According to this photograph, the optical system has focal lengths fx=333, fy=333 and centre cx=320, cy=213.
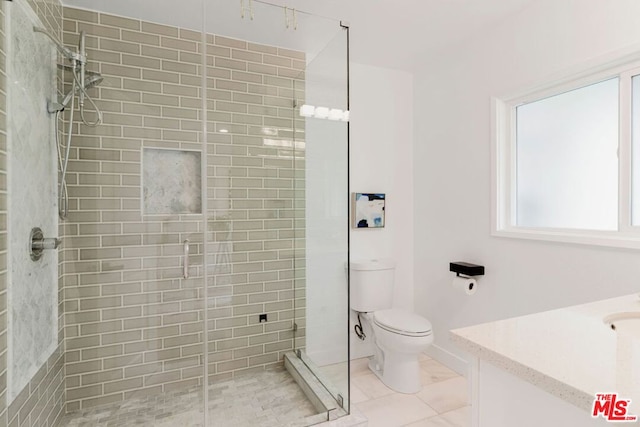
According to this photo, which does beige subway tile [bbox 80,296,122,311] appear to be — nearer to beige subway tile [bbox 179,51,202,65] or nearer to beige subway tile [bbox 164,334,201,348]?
beige subway tile [bbox 164,334,201,348]

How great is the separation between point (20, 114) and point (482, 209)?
2.67 meters

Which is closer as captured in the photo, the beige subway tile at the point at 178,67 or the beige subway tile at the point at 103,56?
the beige subway tile at the point at 103,56

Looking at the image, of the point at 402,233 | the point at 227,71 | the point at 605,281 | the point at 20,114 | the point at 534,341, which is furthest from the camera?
the point at 402,233

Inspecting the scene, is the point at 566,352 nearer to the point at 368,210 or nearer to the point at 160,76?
the point at 368,210

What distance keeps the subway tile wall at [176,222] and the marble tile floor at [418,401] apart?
0.59m

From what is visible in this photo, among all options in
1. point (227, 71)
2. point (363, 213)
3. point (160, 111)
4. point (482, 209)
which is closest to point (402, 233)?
point (363, 213)

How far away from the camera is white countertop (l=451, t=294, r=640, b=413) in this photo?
609 millimetres

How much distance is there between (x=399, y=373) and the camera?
2250 millimetres

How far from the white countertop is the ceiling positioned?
190cm

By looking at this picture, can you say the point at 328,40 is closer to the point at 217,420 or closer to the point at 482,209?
the point at 482,209

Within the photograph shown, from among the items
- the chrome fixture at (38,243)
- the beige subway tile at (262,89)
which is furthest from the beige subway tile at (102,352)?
the beige subway tile at (262,89)

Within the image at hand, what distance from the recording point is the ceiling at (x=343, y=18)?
Result: 1.99m

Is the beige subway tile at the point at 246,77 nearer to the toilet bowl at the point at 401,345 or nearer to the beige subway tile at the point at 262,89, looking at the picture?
the beige subway tile at the point at 262,89

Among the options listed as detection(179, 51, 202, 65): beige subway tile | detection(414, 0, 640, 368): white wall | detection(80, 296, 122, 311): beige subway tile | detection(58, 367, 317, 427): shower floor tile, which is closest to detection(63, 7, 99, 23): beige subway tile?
detection(179, 51, 202, 65): beige subway tile
